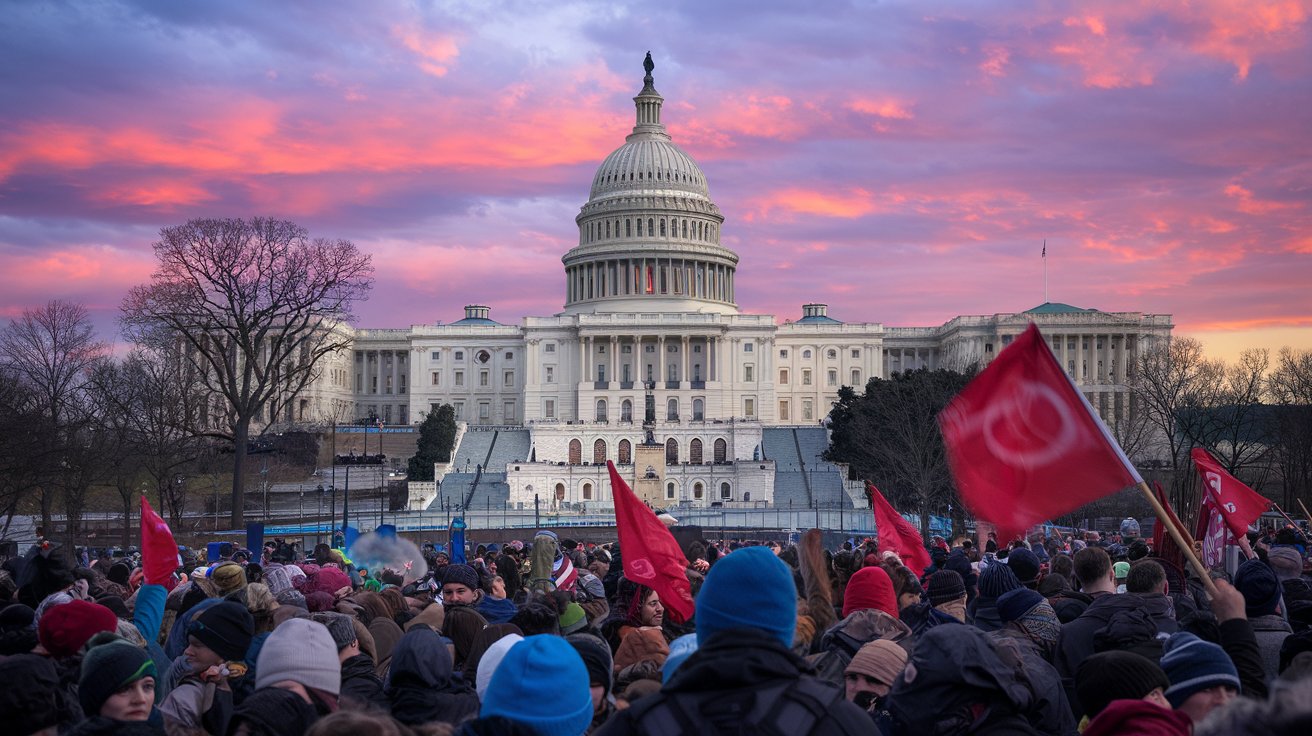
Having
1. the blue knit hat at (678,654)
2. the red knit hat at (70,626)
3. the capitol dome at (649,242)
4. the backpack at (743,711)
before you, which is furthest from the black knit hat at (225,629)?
the capitol dome at (649,242)

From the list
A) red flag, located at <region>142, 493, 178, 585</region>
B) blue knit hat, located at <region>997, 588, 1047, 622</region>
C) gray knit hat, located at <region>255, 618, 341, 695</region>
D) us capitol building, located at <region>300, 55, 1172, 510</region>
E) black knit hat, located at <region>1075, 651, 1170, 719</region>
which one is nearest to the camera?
black knit hat, located at <region>1075, 651, 1170, 719</region>

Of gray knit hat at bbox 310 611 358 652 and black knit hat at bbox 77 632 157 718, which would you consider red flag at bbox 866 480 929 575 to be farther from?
black knit hat at bbox 77 632 157 718

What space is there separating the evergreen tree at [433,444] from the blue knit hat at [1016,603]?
7949cm

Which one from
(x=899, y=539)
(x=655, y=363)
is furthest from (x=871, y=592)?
(x=655, y=363)

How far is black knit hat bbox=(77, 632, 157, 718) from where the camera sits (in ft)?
20.5

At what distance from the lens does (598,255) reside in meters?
122

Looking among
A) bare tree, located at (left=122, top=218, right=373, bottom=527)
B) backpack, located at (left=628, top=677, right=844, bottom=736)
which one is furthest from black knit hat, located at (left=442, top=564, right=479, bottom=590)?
bare tree, located at (left=122, top=218, right=373, bottom=527)

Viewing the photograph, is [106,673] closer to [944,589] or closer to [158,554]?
[944,589]

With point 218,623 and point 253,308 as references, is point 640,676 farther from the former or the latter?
point 253,308

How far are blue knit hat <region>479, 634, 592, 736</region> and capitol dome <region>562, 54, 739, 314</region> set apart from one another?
11304cm

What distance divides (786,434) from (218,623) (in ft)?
312

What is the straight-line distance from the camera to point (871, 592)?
887 cm

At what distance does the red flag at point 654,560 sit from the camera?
10742 millimetres

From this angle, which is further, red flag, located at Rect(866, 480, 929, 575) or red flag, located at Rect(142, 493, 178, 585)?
red flag, located at Rect(866, 480, 929, 575)
